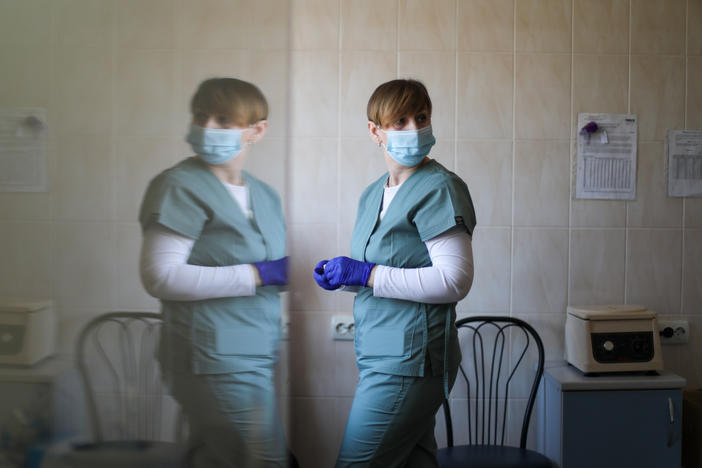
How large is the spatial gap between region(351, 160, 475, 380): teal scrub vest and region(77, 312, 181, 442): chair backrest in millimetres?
1391

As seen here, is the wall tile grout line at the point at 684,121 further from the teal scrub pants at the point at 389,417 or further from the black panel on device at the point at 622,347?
the teal scrub pants at the point at 389,417

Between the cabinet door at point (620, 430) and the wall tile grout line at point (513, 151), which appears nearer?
the cabinet door at point (620, 430)

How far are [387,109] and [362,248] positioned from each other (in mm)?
Result: 442

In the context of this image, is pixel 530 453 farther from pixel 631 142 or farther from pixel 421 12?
pixel 421 12

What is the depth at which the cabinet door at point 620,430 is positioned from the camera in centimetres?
192

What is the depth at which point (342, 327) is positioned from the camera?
217 centimetres

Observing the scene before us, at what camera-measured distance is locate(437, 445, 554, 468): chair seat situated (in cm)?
185

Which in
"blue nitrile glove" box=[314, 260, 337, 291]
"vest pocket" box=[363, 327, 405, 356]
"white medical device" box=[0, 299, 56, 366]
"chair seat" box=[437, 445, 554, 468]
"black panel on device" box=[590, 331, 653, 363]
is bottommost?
"chair seat" box=[437, 445, 554, 468]

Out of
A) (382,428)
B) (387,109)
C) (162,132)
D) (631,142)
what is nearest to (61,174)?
(162,132)

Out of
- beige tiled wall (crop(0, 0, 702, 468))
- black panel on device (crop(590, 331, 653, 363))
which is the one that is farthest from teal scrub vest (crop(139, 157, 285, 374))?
black panel on device (crop(590, 331, 653, 363))

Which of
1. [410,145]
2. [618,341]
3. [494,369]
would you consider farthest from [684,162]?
[410,145]

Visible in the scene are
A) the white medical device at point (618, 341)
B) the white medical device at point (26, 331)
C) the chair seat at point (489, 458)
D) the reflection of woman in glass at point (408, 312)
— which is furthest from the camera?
the white medical device at point (618, 341)

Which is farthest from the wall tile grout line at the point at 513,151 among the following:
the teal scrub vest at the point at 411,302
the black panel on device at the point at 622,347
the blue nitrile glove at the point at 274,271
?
the blue nitrile glove at the point at 274,271

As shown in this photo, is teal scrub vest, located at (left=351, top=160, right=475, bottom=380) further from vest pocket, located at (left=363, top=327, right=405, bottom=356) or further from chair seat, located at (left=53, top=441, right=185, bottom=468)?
chair seat, located at (left=53, top=441, right=185, bottom=468)
